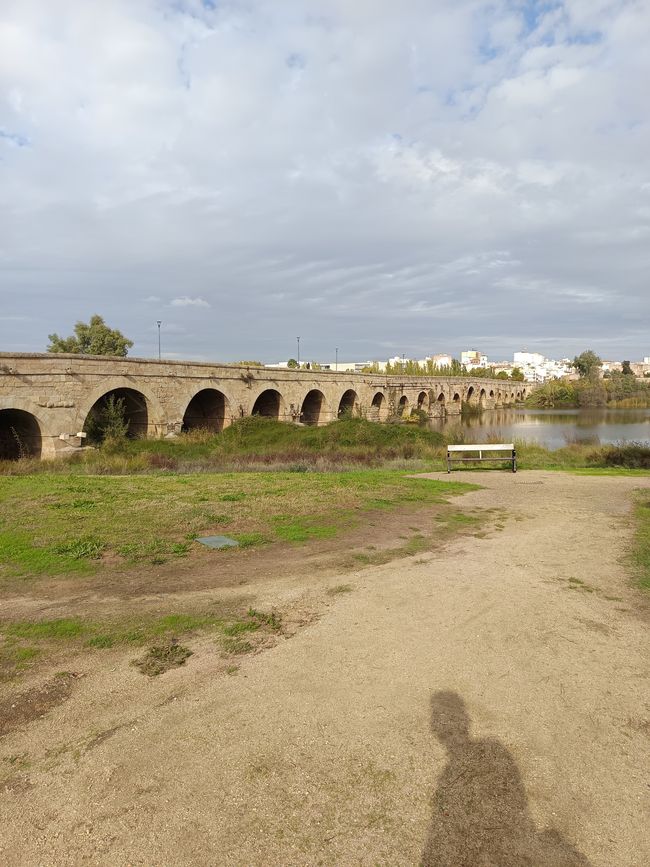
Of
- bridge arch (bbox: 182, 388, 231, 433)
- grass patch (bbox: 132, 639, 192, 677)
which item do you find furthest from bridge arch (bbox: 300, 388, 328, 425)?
grass patch (bbox: 132, 639, 192, 677)

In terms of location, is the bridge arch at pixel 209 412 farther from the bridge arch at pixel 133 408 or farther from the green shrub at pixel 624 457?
Result: the green shrub at pixel 624 457

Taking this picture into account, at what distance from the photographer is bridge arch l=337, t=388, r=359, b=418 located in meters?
44.0

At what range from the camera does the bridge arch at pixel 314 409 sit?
40125 mm

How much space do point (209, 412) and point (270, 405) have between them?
20.2ft

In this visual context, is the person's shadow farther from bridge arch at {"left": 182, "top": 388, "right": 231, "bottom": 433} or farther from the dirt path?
bridge arch at {"left": 182, "top": 388, "right": 231, "bottom": 433}

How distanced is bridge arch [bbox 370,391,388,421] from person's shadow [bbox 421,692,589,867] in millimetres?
44957

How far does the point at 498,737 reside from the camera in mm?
3314

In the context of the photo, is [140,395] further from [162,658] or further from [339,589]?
[162,658]

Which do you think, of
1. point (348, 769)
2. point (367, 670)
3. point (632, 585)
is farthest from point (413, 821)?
point (632, 585)

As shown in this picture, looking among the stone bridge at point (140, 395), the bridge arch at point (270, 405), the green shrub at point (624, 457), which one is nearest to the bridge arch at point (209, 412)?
the stone bridge at point (140, 395)

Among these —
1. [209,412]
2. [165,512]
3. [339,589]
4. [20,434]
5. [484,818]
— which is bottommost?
[484,818]

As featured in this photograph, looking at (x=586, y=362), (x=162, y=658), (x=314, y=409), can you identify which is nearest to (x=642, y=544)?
(x=162, y=658)

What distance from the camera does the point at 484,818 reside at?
2699 millimetres

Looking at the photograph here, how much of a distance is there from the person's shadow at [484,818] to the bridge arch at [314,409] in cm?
3691
